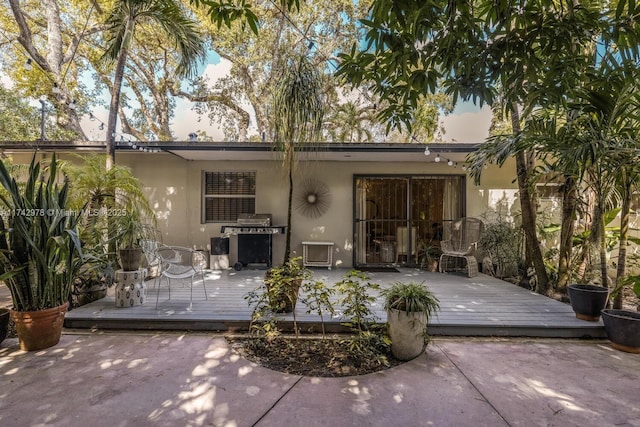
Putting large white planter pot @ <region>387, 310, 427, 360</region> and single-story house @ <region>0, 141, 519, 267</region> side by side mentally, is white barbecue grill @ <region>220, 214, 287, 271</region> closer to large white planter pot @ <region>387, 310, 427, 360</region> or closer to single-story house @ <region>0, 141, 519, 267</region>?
single-story house @ <region>0, 141, 519, 267</region>

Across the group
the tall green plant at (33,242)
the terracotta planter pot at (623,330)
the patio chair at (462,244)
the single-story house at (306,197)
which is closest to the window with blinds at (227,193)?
the single-story house at (306,197)

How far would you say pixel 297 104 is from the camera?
3.33 m

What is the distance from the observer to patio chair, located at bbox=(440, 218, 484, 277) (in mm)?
5891

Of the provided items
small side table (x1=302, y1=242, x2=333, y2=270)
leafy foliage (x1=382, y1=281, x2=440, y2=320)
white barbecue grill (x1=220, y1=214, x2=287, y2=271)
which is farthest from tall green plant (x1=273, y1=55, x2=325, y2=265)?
small side table (x1=302, y1=242, x2=333, y2=270)

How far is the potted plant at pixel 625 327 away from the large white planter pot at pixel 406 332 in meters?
2.03

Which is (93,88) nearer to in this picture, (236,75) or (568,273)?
(236,75)

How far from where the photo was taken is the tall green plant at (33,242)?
279 centimetres

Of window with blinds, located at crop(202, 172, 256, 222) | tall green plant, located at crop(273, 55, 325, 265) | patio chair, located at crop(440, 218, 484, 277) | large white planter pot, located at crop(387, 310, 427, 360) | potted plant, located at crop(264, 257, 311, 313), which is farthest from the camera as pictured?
window with blinds, located at crop(202, 172, 256, 222)

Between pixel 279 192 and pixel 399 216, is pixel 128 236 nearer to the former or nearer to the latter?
pixel 279 192

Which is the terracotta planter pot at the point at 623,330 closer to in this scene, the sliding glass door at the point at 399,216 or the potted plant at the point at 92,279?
the sliding glass door at the point at 399,216

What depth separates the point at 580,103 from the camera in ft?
9.61

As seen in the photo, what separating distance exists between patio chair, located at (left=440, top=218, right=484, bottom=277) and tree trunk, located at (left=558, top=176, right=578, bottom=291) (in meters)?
1.47

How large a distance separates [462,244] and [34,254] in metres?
6.59

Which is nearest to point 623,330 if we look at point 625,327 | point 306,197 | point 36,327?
point 625,327
